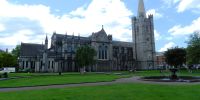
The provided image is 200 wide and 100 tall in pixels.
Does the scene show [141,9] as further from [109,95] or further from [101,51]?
[109,95]

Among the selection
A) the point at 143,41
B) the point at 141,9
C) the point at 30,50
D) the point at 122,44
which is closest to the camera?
the point at 30,50

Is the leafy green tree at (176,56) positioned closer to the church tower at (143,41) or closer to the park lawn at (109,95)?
the church tower at (143,41)

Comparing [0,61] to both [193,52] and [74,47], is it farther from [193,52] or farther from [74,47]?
[193,52]

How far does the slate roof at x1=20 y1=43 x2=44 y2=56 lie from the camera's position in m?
93.4

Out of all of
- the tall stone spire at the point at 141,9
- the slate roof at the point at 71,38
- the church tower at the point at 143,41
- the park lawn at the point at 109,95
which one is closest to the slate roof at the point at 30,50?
the slate roof at the point at 71,38

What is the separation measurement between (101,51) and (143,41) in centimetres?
2939

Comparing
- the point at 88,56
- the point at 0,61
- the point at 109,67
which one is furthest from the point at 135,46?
the point at 0,61

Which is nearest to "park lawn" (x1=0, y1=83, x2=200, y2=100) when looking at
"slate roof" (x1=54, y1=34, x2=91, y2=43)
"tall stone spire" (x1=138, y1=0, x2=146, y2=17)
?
"slate roof" (x1=54, y1=34, x2=91, y2=43)

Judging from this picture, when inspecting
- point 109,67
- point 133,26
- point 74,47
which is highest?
point 133,26

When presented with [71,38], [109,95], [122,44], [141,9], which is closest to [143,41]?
[122,44]

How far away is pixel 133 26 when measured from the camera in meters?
Answer: 126

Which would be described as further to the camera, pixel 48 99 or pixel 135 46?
pixel 135 46

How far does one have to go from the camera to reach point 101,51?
103062 mm

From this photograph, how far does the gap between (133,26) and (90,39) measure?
34.7 metres
